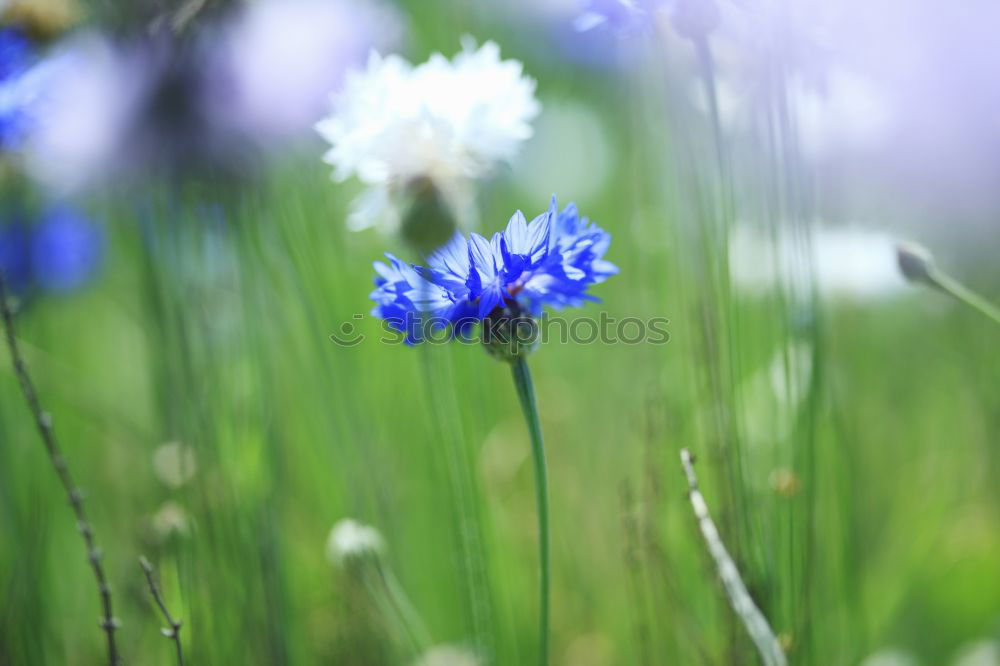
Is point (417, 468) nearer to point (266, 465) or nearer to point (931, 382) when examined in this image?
point (266, 465)

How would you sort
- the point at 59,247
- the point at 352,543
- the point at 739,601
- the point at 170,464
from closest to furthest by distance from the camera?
the point at 739,601, the point at 352,543, the point at 170,464, the point at 59,247

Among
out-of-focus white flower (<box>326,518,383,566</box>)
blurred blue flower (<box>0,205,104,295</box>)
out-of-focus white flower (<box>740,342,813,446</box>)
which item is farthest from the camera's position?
blurred blue flower (<box>0,205,104,295</box>)

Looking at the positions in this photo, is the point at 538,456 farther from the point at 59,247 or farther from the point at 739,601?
the point at 59,247

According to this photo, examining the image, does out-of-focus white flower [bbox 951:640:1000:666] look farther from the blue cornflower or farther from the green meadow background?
the blue cornflower

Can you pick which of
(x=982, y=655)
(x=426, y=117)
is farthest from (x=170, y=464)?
(x=982, y=655)

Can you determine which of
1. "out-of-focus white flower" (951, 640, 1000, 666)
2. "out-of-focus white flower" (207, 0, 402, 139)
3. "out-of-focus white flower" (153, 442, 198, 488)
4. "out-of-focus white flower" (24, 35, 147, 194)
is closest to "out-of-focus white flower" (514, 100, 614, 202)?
"out-of-focus white flower" (207, 0, 402, 139)

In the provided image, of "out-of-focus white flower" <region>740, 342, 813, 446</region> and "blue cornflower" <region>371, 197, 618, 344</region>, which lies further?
"out-of-focus white flower" <region>740, 342, 813, 446</region>

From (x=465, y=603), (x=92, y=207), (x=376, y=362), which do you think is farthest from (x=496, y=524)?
(x=92, y=207)
